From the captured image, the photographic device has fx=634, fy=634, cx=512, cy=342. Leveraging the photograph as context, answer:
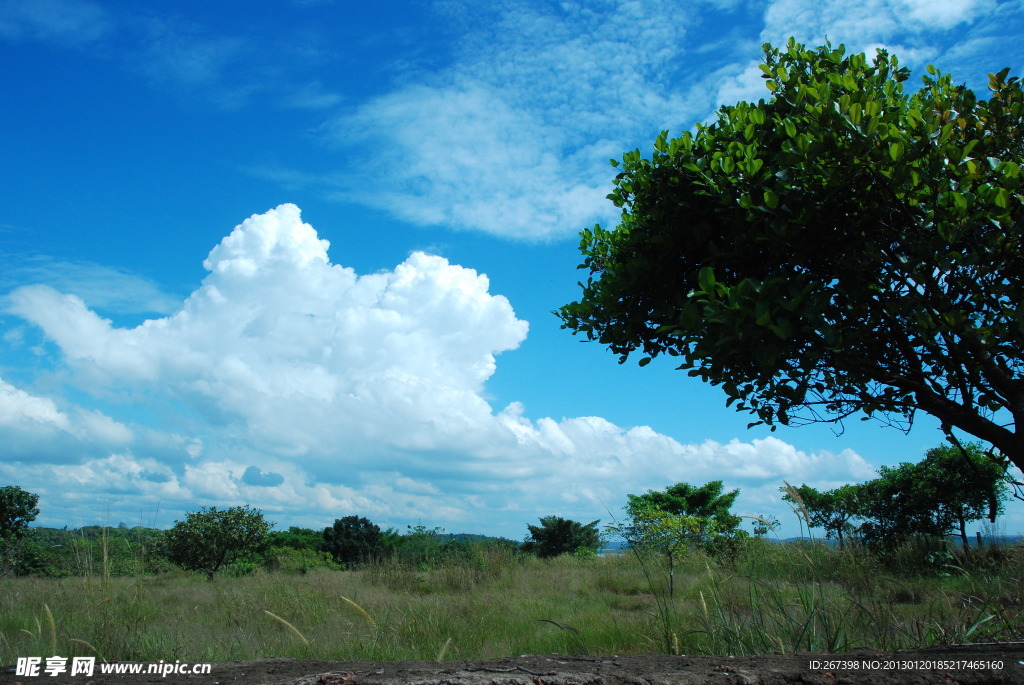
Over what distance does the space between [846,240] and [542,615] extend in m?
6.03

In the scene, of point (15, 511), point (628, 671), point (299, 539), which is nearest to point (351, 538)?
point (299, 539)

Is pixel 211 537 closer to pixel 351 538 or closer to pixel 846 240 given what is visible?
pixel 351 538

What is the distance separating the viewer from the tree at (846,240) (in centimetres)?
357

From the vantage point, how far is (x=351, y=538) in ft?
79.2

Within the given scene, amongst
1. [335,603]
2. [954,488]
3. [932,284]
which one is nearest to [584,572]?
[335,603]

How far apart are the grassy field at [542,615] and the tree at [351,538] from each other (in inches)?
500

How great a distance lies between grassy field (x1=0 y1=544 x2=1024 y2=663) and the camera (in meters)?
4.43

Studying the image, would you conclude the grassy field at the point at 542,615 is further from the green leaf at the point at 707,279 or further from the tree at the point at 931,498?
the tree at the point at 931,498

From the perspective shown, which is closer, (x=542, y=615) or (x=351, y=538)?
(x=542, y=615)

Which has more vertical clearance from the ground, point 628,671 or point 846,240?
point 846,240

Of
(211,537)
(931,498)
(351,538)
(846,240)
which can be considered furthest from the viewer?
(351,538)

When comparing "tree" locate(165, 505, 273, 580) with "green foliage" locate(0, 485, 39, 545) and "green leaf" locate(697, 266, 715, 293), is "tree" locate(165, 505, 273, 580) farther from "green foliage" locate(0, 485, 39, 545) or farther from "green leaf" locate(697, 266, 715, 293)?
"green leaf" locate(697, 266, 715, 293)

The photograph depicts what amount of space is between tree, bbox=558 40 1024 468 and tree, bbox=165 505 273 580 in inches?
587

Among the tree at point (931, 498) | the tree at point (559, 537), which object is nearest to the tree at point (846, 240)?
the tree at point (931, 498)
